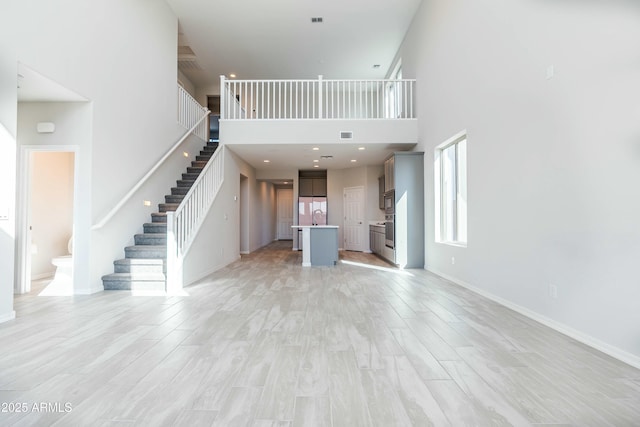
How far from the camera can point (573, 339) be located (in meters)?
2.66

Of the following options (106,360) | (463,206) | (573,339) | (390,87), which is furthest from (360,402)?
(390,87)

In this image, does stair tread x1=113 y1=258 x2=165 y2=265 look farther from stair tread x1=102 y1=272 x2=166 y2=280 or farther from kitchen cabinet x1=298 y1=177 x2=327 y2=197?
kitchen cabinet x1=298 y1=177 x2=327 y2=197

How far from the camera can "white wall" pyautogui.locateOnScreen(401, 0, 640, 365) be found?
91.0 inches

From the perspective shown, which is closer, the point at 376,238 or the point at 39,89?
the point at 39,89

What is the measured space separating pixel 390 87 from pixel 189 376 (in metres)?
8.99

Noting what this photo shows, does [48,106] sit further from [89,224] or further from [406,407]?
[406,407]

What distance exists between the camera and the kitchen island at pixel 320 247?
709 centimetres

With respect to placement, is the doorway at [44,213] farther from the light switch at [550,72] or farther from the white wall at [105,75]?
the light switch at [550,72]

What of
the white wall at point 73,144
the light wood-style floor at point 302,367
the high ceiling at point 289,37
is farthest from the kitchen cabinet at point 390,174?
the white wall at point 73,144

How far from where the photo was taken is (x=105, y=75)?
180 inches

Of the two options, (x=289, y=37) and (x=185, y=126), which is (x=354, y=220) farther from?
(x=185, y=126)

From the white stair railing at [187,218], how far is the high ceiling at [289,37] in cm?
297

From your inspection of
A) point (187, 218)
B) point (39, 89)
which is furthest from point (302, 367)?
point (39, 89)

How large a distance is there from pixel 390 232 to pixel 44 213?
6326 millimetres
